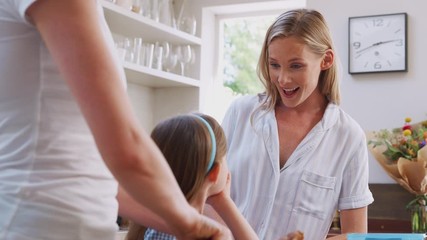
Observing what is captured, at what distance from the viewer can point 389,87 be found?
3.59 m

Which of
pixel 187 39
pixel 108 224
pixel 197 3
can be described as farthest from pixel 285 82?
pixel 197 3

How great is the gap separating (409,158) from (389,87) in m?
0.58

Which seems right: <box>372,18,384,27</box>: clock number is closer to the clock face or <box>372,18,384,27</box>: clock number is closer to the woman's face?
the clock face

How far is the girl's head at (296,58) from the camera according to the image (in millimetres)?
1719

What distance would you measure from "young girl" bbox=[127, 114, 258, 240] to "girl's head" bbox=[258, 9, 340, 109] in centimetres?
45

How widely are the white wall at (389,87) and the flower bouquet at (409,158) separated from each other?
0.13m

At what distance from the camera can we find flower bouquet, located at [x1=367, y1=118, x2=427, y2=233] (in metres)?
3.09

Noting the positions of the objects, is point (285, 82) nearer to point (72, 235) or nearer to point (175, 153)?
point (175, 153)

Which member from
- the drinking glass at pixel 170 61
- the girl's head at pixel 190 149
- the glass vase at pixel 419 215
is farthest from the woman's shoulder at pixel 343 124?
the drinking glass at pixel 170 61

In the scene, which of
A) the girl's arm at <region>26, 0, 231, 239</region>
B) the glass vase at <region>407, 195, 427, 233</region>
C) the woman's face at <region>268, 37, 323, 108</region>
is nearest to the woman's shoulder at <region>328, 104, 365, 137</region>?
the woman's face at <region>268, 37, 323, 108</region>

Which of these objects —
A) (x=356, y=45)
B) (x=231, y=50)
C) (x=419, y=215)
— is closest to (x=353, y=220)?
(x=419, y=215)

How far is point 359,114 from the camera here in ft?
11.9

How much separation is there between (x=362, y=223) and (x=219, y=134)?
2.15 feet

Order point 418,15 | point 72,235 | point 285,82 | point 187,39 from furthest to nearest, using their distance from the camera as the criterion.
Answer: point 187,39
point 418,15
point 285,82
point 72,235
